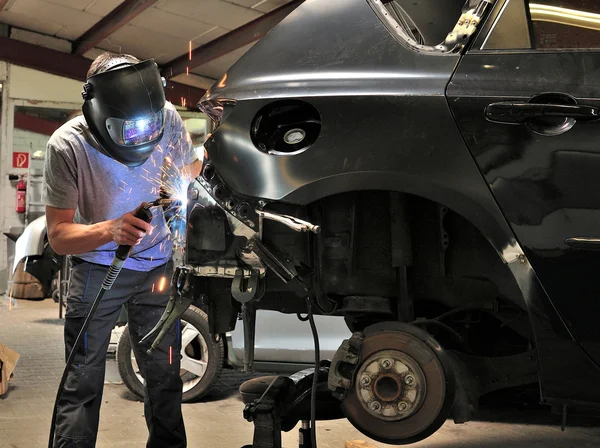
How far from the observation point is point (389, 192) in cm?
236

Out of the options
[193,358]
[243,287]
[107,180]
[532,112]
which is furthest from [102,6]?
[532,112]

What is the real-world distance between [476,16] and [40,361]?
525cm

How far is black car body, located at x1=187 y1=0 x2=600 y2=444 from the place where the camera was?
6.64ft

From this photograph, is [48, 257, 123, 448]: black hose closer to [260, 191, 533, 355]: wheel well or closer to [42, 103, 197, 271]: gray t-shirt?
[42, 103, 197, 271]: gray t-shirt

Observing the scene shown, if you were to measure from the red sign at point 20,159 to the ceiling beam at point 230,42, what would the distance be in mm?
2870

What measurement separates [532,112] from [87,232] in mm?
1678

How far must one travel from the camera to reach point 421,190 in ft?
6.95

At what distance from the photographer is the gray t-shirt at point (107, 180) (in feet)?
9.61

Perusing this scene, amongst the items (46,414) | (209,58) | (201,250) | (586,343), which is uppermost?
(209,58)

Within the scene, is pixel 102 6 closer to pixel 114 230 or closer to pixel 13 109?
pixel 13 109

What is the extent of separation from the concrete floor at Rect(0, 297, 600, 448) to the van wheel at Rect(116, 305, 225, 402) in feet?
0.43

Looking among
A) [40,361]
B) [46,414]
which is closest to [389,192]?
[46,414]

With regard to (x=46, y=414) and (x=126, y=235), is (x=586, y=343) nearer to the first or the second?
(x=126, y=235)

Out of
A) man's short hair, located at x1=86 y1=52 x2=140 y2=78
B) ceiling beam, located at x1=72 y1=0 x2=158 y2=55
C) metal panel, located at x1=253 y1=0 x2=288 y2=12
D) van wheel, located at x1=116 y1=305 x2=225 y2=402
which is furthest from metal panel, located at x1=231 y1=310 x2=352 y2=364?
ceiling beam, located at x1=72 y1=0 x2=158 y2=55
